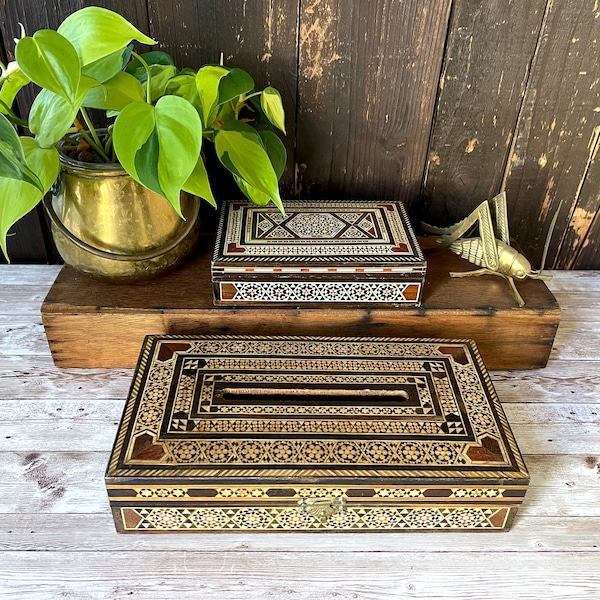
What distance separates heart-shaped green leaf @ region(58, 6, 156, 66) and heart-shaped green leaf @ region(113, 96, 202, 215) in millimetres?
74

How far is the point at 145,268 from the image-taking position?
39.2 inches

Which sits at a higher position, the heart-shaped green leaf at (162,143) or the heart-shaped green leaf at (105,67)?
the heart-shaped green leaf at (105,67)

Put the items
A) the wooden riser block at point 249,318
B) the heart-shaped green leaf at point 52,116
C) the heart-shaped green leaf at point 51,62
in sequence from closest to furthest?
the heart-shaped green leaf at point 51,62
the heart-shaped green leaf at point 52,116
the wooden riser block at point 249,318

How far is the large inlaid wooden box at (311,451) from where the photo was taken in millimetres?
750

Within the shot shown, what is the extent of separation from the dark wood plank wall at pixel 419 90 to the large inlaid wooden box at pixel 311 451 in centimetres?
47

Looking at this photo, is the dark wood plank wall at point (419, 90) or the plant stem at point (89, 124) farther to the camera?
the dark wood plank wall at point (419, 90)

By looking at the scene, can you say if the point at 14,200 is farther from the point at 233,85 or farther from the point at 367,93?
the point at 367,93

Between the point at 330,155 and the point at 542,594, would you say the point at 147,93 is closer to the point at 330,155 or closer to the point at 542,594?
the point at 330,155

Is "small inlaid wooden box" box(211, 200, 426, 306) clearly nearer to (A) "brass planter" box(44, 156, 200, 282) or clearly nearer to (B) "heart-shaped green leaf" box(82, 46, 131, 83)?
(A) "brass planter" box(44, 156, 200, 282)

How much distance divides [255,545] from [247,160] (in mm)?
561

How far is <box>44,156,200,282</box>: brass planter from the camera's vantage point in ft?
2.98

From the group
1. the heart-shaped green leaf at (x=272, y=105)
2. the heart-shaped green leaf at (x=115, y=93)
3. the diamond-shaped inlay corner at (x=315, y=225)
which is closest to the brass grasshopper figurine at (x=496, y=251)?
the diamond-shaped inlay corner at (x=315, y=225)

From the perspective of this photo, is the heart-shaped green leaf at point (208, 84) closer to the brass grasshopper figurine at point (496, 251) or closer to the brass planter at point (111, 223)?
the brass planter at point (111, 223)

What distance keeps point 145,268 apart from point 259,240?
198 millimetres
